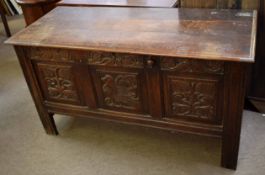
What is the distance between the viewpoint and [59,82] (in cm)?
163

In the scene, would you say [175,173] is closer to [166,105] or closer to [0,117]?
[166,105]

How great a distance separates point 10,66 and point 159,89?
1.69 meters

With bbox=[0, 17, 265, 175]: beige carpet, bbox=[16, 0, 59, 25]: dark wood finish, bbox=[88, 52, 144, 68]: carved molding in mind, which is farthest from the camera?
bbox=[16, 0, 59, 25]: dark wood finish

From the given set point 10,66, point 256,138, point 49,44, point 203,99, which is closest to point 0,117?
point 10,66

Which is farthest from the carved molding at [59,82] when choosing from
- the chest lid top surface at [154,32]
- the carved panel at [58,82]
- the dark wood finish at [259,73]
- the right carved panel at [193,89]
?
the dark wood finish at [259,73]

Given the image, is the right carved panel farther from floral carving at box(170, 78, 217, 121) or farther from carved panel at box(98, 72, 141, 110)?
carved panel at box(98, 72, 141, 110)

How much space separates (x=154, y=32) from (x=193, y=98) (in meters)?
Result: 0.35

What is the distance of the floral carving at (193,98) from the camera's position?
134 centimetres

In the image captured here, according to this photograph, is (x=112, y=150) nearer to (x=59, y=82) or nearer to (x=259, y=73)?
(x=59, y=82)

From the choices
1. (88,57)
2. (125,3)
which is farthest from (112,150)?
(125,3)

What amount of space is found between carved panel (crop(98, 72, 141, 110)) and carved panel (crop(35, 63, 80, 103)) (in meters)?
0.18

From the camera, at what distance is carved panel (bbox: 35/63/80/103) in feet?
5.16

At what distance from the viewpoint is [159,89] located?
4.70 ft

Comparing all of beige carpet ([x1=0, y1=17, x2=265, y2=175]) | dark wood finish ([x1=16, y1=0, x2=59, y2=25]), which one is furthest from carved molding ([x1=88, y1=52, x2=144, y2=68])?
dark wood finish ([x1=16, y1=0, x2=59, y2=25])
